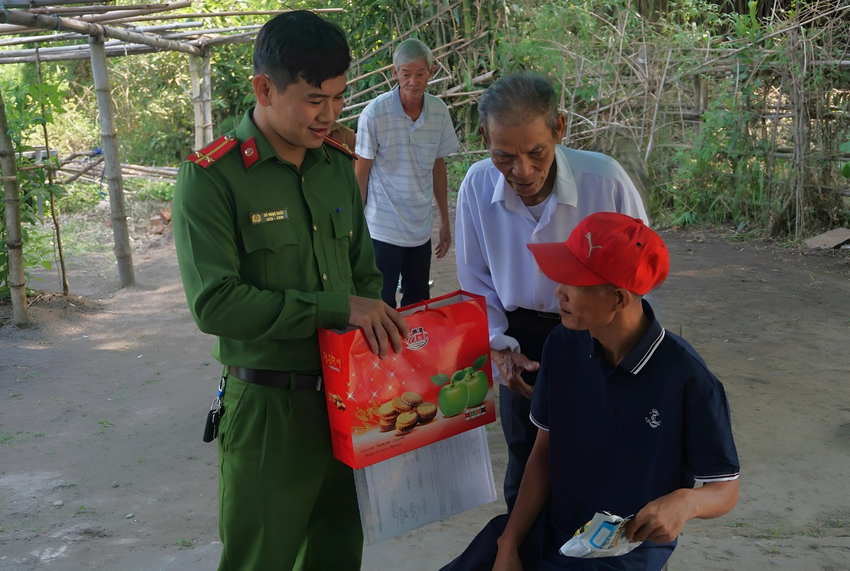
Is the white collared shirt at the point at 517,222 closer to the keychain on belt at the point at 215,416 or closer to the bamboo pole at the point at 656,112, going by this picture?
the keychain on belt at the point at 215,416

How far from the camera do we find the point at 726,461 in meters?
1.60

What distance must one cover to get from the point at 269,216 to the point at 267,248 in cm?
8

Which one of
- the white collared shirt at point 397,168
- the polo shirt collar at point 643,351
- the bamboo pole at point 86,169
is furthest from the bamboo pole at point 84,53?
the polo shirt collar at point 643,351

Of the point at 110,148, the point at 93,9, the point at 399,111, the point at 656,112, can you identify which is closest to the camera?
the point at 399,111

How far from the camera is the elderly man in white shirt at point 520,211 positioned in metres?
2.01

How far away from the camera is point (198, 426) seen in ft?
14.5

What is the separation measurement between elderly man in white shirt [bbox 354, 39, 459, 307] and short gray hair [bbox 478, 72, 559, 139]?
246cm

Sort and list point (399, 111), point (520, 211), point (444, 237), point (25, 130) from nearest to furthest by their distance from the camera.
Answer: point (520, 211) → point (399, 111) → point (444, 237) → point (25, 130)

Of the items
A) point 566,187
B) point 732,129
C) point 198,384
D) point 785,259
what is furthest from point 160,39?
point 566,187

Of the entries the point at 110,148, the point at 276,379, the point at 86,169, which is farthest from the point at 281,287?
the point at 86,169

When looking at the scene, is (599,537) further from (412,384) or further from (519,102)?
(519,102)

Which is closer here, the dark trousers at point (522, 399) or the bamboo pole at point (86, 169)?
the dark trousers at point (522, 399)

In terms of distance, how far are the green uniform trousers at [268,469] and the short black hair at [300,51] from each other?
29.6 inches

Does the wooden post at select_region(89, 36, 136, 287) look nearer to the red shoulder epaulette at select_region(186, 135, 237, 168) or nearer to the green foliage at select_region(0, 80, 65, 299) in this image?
the green foliage at select_region(0, 80, 65, 299)
